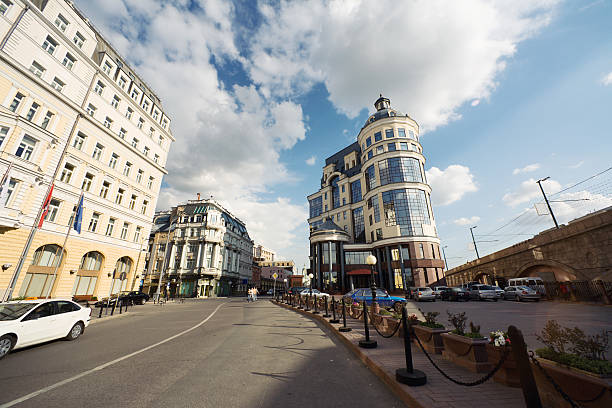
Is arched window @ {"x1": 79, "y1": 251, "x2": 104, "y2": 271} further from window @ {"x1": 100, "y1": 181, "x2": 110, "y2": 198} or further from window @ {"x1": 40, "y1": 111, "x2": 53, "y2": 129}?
window @ {"x1": 40, "y1": 111, "x2": 53, "y2": 129}

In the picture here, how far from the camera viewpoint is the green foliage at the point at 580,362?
9.94ft

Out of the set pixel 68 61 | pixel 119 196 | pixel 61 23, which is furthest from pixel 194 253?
pixel 61 23

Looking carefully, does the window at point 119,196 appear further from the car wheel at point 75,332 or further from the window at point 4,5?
the car wheel at point 75,332

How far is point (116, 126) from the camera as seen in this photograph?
90.0ft

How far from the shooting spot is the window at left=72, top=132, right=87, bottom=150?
Answer: 2293cm

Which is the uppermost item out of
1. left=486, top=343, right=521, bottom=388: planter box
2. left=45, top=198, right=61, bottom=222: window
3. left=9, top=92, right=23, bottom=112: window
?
left=9, top=92, right=23, bottom=112: window

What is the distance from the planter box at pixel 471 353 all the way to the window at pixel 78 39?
118ft

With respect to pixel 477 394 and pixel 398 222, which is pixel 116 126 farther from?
pixel 398 222

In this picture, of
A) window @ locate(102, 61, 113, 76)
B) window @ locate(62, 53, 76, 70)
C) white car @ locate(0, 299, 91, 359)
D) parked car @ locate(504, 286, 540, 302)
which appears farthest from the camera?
window @ locate(102, 61, 113, 76)

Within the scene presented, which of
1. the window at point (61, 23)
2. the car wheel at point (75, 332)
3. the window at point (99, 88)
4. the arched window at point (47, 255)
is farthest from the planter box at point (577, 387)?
the window at point (99, 88)

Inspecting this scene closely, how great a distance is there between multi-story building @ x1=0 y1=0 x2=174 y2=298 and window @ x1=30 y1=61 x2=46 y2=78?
0.08 meters

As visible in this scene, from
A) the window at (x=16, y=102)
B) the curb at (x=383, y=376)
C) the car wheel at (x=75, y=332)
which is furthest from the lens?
the window at (x=16, y=102)

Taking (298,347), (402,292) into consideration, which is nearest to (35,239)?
→ (298,347)

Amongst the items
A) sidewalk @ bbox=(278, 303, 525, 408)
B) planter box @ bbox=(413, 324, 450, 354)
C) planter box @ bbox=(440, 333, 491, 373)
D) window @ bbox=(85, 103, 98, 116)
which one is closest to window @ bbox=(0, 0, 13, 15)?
window @ bbox=(85, 103, 98, 116)
